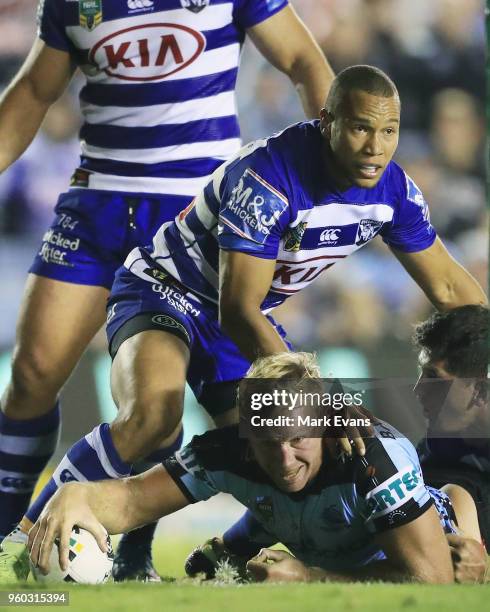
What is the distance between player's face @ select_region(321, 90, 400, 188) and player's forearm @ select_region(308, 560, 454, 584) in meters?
0.92

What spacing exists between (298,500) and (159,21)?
4.46 feet

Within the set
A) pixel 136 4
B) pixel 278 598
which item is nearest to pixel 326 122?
pixel 136 4

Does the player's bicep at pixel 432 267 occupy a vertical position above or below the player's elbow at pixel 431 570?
above

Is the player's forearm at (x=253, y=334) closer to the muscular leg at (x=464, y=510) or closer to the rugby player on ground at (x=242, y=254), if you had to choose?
the rugby player on ground at (x=242, y=254)

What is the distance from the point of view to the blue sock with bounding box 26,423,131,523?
8.87ft

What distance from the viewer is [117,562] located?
316 centimetres

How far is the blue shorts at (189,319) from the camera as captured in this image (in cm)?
288

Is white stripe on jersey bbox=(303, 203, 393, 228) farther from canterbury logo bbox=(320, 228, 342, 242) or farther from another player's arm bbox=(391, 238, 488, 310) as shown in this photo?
another player's arm bbox=(391, 238, 488, 310)

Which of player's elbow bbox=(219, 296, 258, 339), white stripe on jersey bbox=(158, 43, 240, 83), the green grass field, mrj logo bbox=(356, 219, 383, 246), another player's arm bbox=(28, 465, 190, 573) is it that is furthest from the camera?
white stripe on jersey bbox=(158, 43, 240, 83)

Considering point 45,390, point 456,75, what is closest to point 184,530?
point 45,390

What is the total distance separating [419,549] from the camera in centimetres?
247

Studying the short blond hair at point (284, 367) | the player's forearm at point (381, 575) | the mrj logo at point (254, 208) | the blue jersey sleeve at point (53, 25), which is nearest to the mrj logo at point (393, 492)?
the player's forearm at point (381, 575)

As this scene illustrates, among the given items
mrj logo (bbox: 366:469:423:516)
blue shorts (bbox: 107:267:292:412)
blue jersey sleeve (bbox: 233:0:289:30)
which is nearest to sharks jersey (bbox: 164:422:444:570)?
mrj logo (bbox: 366:469:423:516)

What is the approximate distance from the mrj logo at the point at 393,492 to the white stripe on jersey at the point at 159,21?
1352 millimetres
